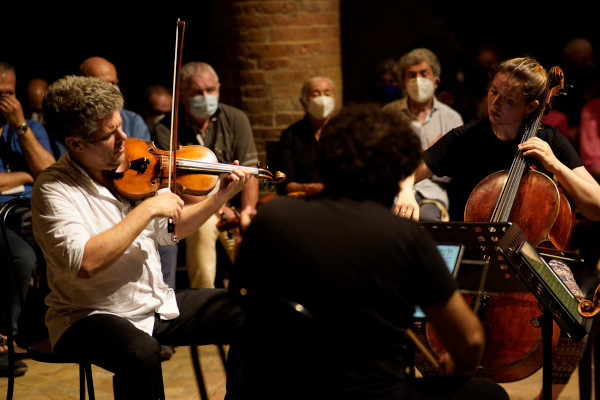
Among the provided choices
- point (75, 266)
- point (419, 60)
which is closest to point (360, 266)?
point (75, 266)

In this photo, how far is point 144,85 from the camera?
6.93 m

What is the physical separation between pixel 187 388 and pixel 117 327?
3.81 feet

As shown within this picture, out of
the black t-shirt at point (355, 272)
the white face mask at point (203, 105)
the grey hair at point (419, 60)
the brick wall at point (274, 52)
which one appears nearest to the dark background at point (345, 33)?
the brick wall at point (274, 52)

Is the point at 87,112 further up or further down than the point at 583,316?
further up

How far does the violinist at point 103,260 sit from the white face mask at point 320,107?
84.6 inches

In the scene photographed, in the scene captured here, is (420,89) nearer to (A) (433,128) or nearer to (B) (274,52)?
(A) (433,128)

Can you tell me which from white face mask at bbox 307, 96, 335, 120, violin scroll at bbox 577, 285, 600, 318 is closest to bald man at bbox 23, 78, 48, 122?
white face mask at bbox 307, 96, 335, 120

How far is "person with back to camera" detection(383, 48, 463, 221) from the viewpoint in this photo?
13.8 feet

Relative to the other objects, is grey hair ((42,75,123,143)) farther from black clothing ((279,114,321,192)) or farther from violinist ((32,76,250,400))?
black clothing ((279,114,321,192))

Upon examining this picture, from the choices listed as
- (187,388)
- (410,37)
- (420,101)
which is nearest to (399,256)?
(187,388)

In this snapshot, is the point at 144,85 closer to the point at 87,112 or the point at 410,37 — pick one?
the point at 410,37

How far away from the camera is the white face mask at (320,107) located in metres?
4.38

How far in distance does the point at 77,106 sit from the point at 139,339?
0.73 m

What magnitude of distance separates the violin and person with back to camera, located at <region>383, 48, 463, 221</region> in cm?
154
